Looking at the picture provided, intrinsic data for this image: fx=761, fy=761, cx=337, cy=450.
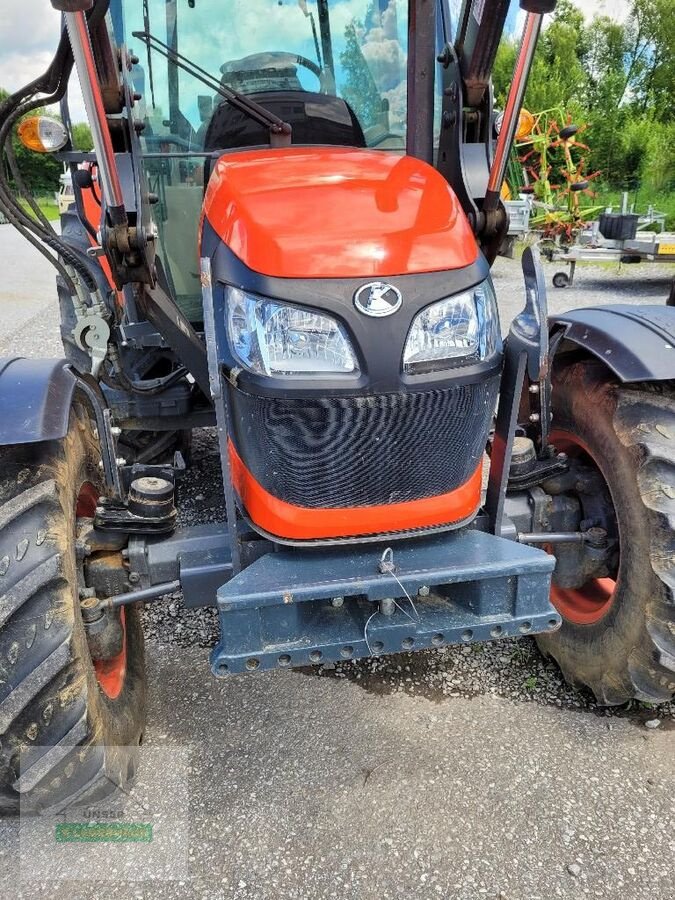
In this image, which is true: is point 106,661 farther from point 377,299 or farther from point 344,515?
point 377,299

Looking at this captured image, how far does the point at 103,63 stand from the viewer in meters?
2.29

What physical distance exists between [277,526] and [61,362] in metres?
0.88

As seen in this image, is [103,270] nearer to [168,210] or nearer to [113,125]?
[168,210]

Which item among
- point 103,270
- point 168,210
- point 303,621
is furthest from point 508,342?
point 103,270

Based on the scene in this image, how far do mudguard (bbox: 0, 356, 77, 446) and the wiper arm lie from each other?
3.55ft

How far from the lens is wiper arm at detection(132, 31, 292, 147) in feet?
8.41

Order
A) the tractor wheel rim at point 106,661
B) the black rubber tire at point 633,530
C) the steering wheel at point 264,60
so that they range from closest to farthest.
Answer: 1. the black rubber tire at point 633,530
2. the tractor wheel rim at point 106,661
3. the steering wheel at point 264,60

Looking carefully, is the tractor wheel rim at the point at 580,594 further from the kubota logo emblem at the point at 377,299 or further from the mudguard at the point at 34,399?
the mudguard at the point at 34,399

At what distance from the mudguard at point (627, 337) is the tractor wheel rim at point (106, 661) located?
1.60 meters

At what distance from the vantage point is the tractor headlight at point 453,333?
1.83 m

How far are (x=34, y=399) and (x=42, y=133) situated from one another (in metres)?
1.66

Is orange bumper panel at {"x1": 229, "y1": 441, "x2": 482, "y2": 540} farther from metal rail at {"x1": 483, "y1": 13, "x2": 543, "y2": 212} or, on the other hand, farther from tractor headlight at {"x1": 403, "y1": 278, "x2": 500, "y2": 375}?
metal rail at {"x1": 483, "y1": 13, "x2": 543, "y2": 212}

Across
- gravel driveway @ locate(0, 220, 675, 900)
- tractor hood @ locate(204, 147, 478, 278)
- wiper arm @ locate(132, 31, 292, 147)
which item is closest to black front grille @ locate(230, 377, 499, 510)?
tractor hood @ locate(204, 147, 478, 278)

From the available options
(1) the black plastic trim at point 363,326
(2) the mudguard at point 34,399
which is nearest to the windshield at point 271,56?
(2) the mudguard at point 34,399
